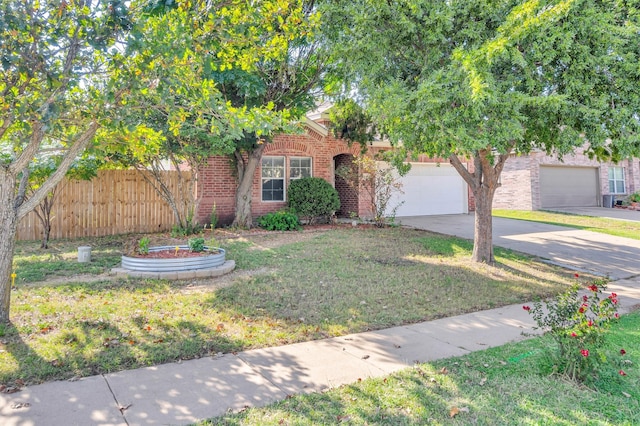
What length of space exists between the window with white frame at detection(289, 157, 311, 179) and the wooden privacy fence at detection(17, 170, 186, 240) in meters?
4.16

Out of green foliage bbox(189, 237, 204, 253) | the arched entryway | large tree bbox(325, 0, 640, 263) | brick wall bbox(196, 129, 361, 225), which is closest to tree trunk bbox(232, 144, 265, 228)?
brick wall bbox(196, 129, 361, 225)

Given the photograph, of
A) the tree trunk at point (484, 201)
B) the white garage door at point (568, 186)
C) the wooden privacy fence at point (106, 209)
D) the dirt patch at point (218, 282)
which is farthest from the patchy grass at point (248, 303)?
the white garage door at point (568, 186)

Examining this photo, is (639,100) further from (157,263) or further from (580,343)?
(157,263)

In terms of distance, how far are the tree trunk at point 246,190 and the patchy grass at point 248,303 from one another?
10.8ft

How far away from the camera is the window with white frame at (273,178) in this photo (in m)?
14.6

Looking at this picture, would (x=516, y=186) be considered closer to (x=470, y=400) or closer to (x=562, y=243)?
(x=562, y=243)

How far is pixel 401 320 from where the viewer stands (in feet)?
17.6

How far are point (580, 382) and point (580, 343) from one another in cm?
33

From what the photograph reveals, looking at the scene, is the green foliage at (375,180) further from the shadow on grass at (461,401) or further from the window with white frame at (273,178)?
the shadow on grass at (461,401)

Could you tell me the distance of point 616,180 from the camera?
82.3 ft

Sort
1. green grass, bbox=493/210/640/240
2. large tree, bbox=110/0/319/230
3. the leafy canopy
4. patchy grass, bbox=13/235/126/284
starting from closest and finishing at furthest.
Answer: large tree, bbox=110/0/319/230 < the leafy canopy < patchy grass, bbox=13/235/126/284 < green grass, bbox=493/210/640/240

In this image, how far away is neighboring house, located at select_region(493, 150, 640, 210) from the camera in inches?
Result: 851

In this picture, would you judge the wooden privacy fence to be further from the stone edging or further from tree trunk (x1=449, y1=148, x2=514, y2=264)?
tree trunk (x1=449, y1=148, x2=514, y2=264)

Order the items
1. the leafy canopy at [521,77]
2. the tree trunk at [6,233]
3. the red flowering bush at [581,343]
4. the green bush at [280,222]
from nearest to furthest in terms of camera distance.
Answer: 1. the red flowering bush at [581,343]
2. the tree trunk at [6,233]
3. the leafy canopy at [521,77]
4. the green bush at [280,222]
